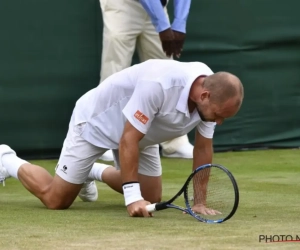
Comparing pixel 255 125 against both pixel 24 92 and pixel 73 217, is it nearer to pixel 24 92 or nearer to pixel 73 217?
pixel 24 92

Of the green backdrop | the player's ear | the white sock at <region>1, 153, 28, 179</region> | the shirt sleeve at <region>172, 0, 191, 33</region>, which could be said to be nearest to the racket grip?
the player's ear

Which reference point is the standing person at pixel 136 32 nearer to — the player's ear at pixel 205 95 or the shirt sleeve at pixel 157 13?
the shirt sleeve at pixel 157 13

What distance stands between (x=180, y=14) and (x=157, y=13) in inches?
11.0

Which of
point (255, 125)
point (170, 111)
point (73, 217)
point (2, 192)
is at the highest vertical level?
point (170, 111)

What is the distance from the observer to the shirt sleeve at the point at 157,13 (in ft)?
25.6

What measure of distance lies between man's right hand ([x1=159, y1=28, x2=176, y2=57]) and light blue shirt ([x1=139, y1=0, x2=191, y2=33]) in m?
0.04

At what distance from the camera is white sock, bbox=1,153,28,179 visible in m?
5.77

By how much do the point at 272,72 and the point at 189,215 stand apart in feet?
13.7

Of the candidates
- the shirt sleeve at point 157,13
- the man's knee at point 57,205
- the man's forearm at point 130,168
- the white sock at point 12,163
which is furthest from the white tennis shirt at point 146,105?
the shirt sleeve at point 157,13

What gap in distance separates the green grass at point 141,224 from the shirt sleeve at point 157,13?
156 centimetres

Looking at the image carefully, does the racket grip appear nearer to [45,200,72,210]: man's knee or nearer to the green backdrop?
[45,200,72,210]: man's knee

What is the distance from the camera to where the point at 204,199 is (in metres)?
4.84

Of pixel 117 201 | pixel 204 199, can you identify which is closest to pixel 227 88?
pixel 204 199

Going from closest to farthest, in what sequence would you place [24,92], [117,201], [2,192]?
[117,201] < [2,192] < [24,92]
